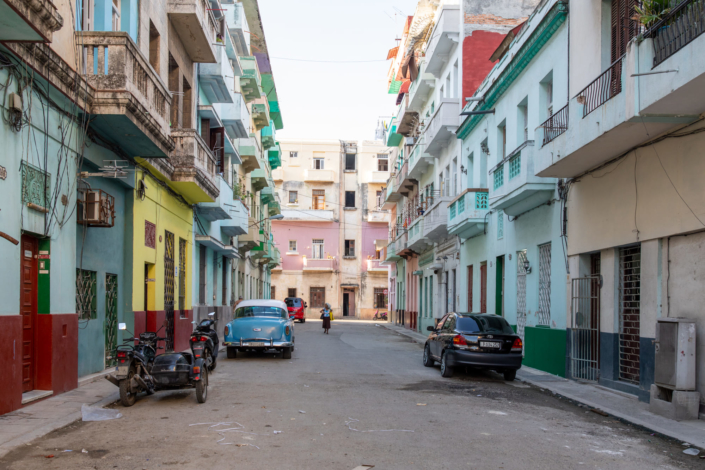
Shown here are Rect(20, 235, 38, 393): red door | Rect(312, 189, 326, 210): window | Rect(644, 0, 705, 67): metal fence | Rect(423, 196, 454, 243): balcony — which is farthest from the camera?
Rect(312, 189, 326, 210): window

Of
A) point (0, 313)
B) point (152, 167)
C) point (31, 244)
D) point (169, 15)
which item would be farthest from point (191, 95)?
point (0, 313)

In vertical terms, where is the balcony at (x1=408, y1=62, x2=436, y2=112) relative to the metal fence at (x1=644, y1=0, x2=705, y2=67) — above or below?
above

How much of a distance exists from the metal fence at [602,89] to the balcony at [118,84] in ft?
26.9

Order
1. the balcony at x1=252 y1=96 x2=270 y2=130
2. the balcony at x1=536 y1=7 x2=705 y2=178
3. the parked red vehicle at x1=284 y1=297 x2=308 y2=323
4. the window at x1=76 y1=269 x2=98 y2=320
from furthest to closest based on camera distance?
the parked red vehicle at x1=284 y1=297 x2=308 y2=323 < the balcony at x1=252 y1=96 x2=270 y2=130 < the window at x1=76 y1=269 x2=98 y2=320 < the balcony at x1=536 y1=7 x2=705 y2=178

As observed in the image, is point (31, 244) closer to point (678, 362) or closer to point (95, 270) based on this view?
point (95, 270)

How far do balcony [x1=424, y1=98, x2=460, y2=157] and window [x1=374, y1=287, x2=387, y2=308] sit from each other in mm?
32878

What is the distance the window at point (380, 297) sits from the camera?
62.5m

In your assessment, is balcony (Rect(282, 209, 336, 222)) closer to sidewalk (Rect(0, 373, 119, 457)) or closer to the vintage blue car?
the vintage blue car

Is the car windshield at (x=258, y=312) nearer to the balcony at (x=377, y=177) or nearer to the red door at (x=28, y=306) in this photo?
the red door at (x=28, y=306)

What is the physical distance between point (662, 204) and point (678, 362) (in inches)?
104

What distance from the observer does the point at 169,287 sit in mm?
20609

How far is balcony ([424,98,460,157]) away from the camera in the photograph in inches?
1051

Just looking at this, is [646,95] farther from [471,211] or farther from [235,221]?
[235,221]

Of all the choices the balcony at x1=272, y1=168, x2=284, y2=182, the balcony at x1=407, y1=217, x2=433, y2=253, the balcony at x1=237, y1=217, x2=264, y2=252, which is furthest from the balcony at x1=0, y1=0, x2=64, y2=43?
the balcony at x1=272, y1=168, x2=284, y2=182
